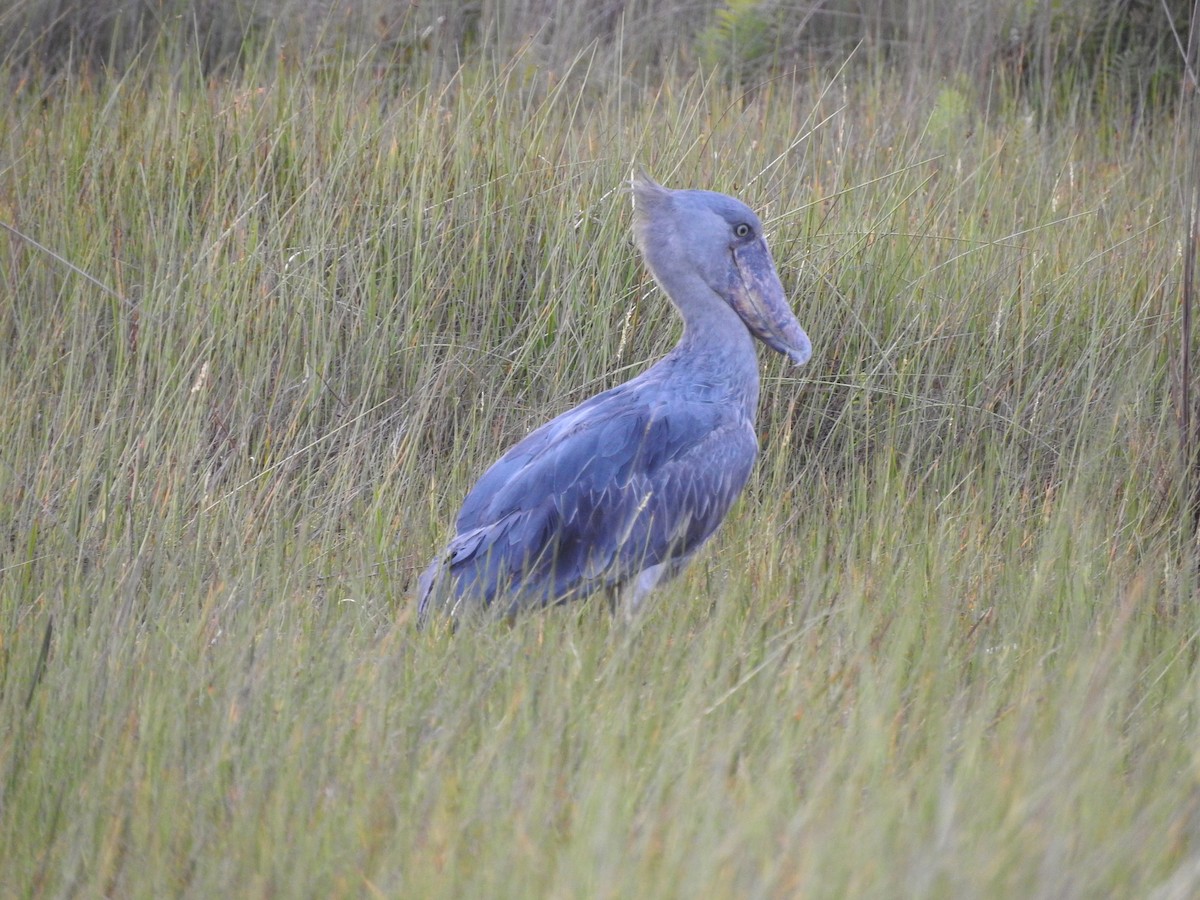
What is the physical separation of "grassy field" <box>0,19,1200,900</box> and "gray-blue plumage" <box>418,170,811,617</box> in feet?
0.46

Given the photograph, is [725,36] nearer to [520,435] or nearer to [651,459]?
[520,435]

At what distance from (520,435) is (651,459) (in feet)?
3.08

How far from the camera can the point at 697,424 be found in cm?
340

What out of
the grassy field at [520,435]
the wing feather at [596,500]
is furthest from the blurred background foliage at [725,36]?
the wing feather at [596,500]

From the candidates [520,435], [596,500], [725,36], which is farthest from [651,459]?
[725,36]

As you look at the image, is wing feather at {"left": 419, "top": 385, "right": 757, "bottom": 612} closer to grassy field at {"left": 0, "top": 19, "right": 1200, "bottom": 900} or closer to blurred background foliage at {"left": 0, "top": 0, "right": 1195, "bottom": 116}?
grassy field at {"left": 0, "top": 19, "right": 1200, "bottom": 900}

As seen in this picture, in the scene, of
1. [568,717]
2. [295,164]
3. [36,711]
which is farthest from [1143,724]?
[295,164]

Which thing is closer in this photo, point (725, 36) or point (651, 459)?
point (651, 459)

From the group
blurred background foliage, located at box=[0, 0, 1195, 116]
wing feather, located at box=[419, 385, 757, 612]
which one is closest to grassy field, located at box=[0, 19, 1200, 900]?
wing feather, located at box=[419, 385, 757, 612]

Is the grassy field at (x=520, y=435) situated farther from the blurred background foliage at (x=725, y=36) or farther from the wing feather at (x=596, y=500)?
the blurred background foliage at (x=725, y=36)

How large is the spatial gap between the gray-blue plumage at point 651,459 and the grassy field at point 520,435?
0.46 feet

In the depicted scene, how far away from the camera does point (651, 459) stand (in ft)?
11.0

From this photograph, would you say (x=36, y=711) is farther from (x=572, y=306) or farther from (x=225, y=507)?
(x=572, y=306)

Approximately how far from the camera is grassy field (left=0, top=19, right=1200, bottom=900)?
208cm
